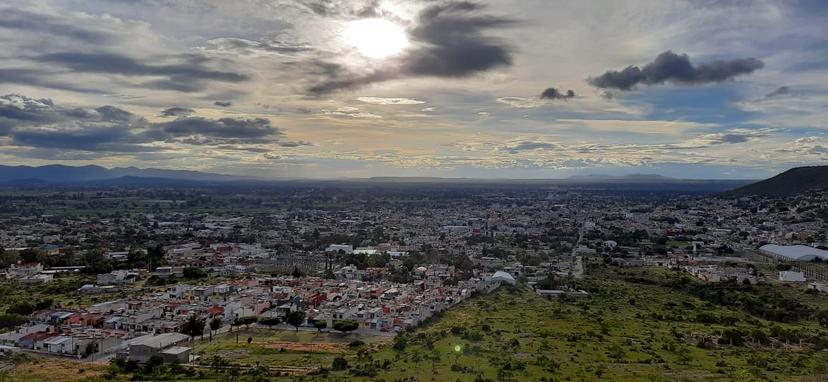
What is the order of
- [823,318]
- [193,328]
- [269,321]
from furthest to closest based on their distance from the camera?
[823,318]
[269,321]
[193,328]

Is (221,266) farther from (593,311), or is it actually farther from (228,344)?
(593,311)

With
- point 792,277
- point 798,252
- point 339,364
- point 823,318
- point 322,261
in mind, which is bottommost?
point 322,261

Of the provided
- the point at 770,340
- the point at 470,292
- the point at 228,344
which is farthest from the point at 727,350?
the point at 228,344

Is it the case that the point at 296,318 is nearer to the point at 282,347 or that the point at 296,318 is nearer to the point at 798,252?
the point at 282,347

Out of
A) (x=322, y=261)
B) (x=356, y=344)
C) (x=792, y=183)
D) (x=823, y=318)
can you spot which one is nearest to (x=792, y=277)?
(x=823, y=318)

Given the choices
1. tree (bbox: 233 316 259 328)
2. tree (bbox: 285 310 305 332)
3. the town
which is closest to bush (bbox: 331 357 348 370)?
the town

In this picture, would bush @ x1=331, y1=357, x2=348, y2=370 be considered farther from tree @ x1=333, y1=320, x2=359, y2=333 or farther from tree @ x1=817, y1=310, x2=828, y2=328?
tree @ x1=817, y1=310, x2=828, y2=328

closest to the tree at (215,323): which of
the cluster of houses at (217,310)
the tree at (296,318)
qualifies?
the cluster of houses at (217,310)
